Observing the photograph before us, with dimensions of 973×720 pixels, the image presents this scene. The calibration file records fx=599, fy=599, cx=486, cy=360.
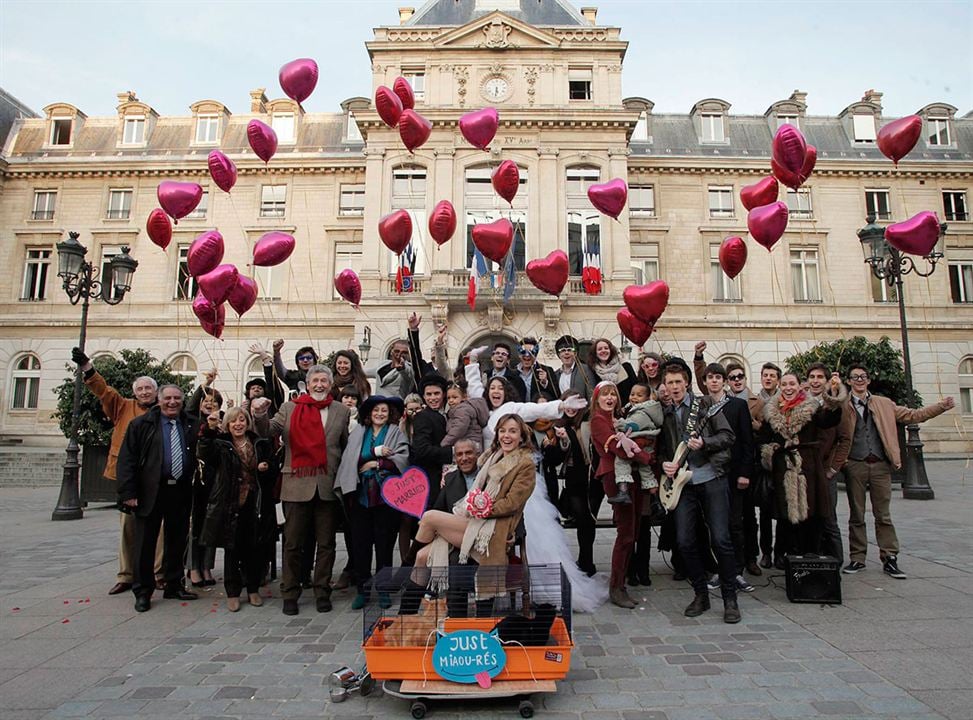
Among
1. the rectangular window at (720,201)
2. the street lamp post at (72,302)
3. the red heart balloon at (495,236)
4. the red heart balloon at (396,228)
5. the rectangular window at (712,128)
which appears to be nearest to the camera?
the red heart balloon at (495,236)

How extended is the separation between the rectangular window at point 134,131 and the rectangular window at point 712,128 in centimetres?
2739

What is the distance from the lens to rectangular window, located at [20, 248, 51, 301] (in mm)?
27984

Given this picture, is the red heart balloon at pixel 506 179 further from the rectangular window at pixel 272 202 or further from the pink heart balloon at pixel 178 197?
the rectangular window at pixel 272 202

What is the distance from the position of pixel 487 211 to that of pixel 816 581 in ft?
66.7

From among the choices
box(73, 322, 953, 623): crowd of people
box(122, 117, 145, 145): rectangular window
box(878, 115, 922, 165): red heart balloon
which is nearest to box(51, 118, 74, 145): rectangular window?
box(122, 117, 145, 145): rectangular window

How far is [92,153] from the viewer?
29.0 metres

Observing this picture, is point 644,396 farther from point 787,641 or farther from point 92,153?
point 92,153

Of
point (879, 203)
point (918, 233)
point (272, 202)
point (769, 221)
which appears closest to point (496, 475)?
point (769, 221)

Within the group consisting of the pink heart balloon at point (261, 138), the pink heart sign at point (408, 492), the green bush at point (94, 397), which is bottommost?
the pink heart sign at point (408, 492)

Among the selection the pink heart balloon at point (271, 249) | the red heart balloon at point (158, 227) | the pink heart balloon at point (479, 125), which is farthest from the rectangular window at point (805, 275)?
the red heart balloon at point (158, 227)

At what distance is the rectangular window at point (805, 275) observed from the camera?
26641mm

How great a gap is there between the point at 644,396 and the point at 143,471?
17.0 ft

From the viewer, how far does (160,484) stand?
239 inches

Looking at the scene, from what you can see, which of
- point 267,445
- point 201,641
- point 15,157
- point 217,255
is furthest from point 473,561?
point 15,157
